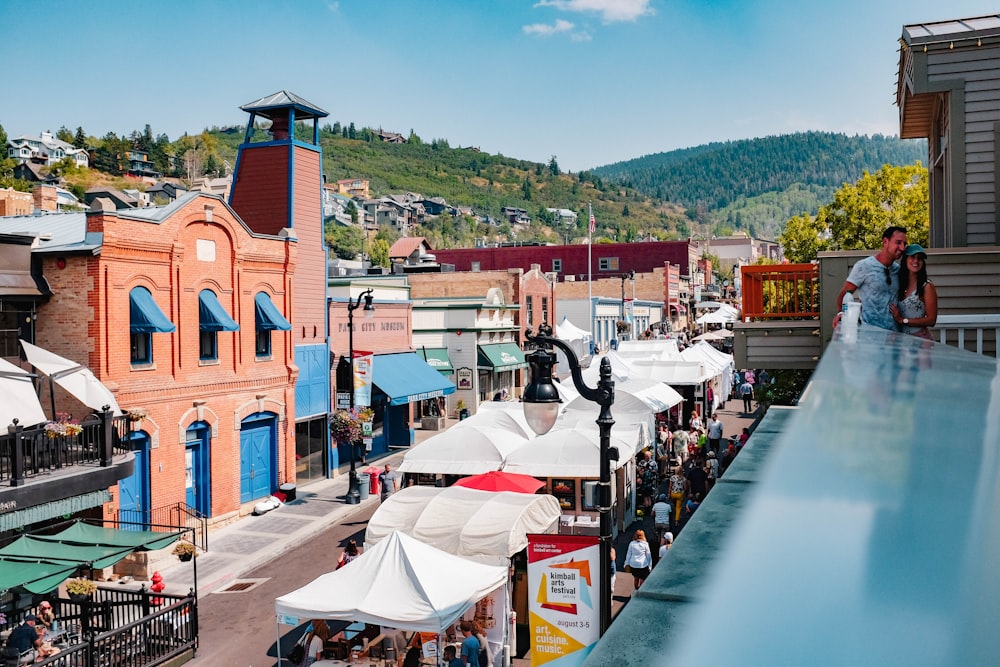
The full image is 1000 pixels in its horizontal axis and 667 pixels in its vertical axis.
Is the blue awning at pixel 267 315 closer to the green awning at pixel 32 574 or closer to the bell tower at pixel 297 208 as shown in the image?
the bell tower at pixel 297 208

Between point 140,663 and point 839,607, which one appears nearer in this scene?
point 839,607

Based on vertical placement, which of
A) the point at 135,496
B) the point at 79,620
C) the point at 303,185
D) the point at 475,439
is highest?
the point at 303,185

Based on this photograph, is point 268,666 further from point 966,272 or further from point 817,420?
point 817,420

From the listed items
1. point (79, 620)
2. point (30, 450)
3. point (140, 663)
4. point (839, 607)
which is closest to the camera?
point (839, 607)

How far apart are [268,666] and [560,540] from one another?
594 cm

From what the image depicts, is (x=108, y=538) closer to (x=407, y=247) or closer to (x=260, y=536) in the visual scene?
(x=260, y=536)

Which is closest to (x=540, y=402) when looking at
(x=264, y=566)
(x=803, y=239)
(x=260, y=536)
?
(x=264, y=566)

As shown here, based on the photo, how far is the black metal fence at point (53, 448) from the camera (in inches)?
641

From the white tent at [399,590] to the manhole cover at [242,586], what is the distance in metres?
6.62

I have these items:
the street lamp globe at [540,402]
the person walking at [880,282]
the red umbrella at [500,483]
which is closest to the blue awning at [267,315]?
the red umbrella at [500,483]

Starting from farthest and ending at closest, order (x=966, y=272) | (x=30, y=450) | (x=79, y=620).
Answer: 1. (x=30, y=450)
2. (x=79, y=620)
3. (x=966, y=272)

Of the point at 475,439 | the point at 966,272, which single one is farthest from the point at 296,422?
the point at 966,272

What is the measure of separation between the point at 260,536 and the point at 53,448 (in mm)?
6440

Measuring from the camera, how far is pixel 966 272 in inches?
438
